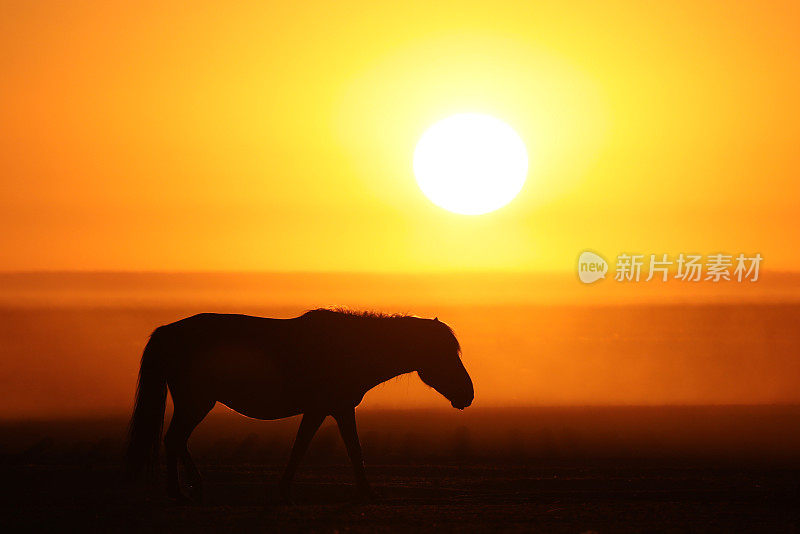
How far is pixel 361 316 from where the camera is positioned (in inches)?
574

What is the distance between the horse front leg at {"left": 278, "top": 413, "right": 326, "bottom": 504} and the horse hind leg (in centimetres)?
131

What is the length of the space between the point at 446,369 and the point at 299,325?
257 cm

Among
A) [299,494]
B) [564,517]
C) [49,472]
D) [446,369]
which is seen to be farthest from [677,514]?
[49,472]

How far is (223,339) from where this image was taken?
1381 centimetres

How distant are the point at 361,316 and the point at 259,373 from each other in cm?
193

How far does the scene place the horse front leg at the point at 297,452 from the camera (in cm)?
1323

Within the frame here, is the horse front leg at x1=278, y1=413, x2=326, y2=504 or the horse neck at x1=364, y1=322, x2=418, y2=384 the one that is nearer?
the horse front leg at x1=278, y1=413, x2=326, y2=504

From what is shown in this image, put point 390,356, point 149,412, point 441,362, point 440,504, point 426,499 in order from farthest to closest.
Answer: point 441,362 → point 390,356 → point 426,499 → point 149,412 → point 440,504

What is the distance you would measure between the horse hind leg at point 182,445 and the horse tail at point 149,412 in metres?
0.29

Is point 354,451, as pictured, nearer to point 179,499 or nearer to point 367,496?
point 367,496

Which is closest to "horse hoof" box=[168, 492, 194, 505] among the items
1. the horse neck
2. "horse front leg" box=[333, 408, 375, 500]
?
"horse front leg" box=[333, 408, 375, 500]

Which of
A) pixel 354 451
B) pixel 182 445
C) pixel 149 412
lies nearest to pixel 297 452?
pixel 354 451

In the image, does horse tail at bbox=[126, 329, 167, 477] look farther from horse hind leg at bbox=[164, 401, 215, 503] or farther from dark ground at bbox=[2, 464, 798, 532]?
dark ground at bbox=[2, 464, 798, 532]

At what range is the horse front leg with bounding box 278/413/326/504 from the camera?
13.2 m
